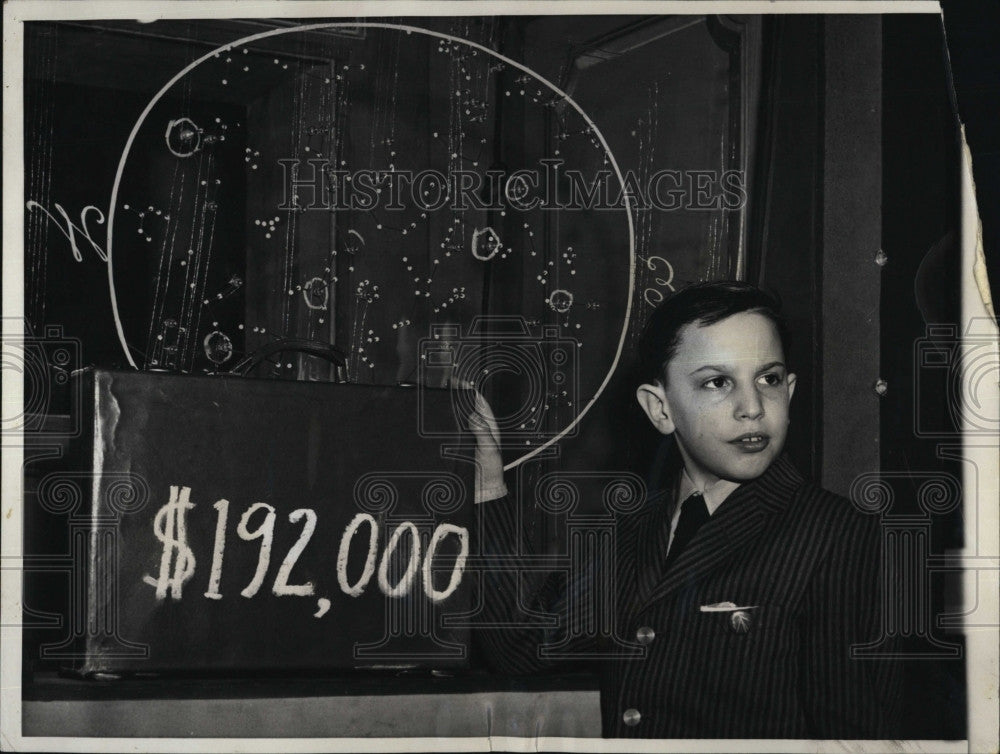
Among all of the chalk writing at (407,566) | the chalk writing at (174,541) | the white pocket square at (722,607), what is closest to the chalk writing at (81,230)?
the chalk writing at (174,541)

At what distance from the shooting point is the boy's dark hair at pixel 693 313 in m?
0.78

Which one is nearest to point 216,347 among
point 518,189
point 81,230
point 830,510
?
point 81,230

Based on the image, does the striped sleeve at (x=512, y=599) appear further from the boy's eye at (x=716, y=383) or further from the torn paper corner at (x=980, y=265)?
the torn paper corner at (x=980, y=265)

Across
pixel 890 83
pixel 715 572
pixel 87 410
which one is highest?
pixel 890 83

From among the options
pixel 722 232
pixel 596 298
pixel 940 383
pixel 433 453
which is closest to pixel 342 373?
pixel 433 453

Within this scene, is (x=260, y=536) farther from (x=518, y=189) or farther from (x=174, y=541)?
(x=518, y=189)

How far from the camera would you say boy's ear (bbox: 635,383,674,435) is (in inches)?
30.6

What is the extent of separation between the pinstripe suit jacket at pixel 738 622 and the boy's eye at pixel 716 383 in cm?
7

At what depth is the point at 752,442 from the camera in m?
0.77

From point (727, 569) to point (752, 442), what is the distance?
0.32 feet

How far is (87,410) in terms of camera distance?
742 millimetres

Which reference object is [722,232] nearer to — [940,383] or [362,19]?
[940,383]

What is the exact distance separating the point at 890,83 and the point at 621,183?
224 mm

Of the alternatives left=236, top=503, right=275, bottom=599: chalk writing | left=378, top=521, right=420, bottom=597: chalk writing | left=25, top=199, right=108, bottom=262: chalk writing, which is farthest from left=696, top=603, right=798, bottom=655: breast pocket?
left=25, top=199, right=108, bottom=262: chalk writing
